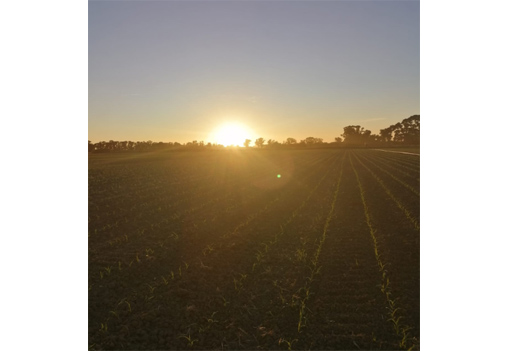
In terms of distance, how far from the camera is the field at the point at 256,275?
4875mm

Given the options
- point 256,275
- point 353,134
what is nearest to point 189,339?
point 256,275

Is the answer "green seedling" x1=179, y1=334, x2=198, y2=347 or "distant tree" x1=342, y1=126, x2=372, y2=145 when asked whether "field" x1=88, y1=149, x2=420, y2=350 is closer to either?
"green seedling" x1=179, y1=334, x2=198, y2=347

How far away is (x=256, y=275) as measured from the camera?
6.87m

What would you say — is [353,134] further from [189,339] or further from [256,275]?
[189,339]

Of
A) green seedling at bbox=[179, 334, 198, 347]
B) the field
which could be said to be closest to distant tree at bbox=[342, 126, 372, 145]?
the field

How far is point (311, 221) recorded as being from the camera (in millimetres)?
11141

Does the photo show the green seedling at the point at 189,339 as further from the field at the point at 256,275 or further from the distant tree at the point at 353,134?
the distant tree at the point at 353,134

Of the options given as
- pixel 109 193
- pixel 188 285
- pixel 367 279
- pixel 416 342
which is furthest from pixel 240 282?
pixel 109 193

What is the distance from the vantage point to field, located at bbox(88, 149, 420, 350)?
16.0ft

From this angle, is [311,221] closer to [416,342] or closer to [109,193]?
[416,342]

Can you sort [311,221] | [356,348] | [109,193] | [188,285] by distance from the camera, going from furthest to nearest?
[109,193] → [311,221] → [188,285] → [356,348]
